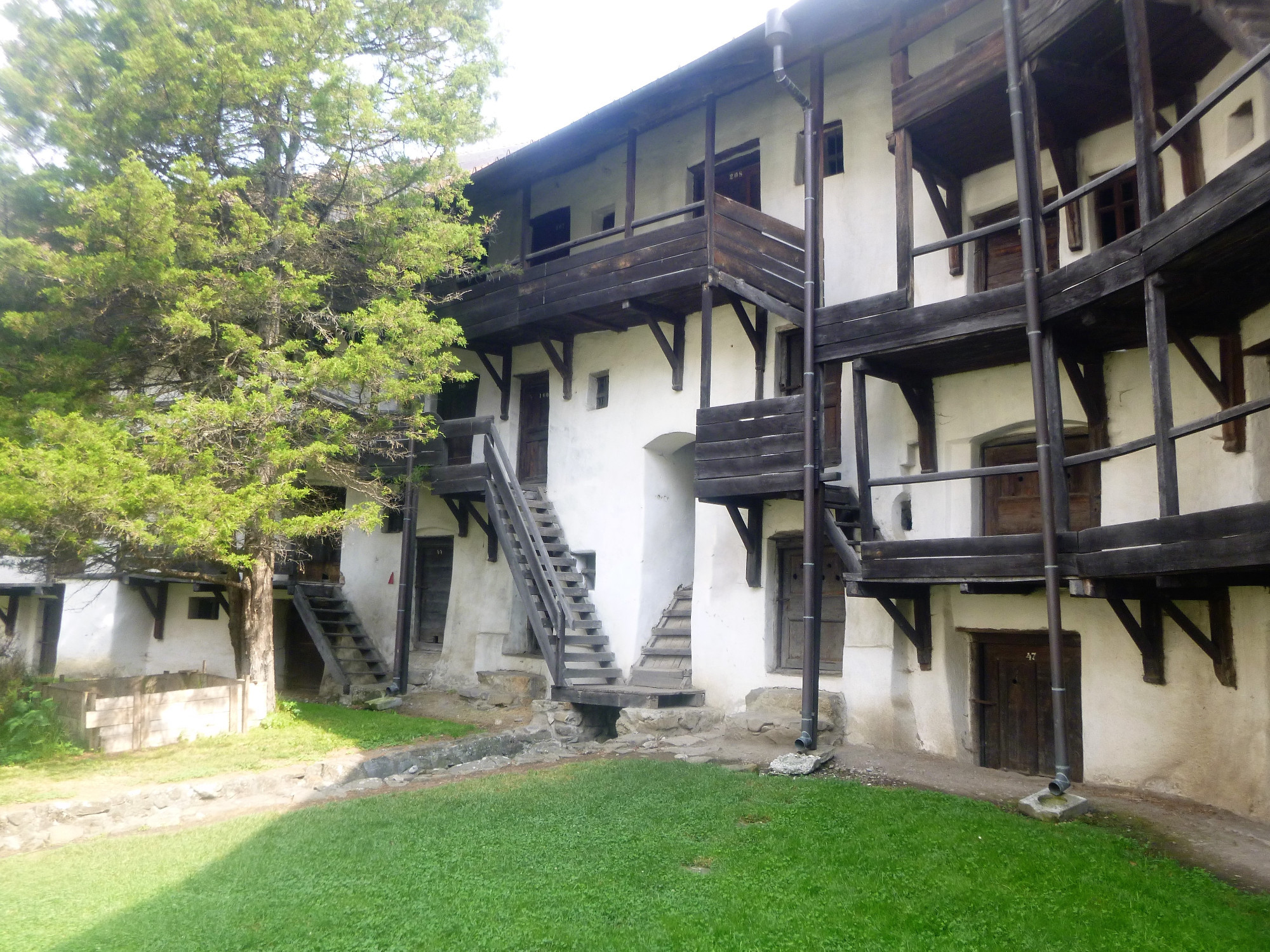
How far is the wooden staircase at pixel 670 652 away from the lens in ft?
41.7

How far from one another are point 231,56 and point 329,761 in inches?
320

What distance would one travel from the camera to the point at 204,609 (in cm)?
1944

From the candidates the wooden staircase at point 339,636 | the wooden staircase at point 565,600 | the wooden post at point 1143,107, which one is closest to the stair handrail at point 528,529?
the wooden staircase at point 565,600

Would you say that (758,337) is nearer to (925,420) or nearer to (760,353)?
(760,353)

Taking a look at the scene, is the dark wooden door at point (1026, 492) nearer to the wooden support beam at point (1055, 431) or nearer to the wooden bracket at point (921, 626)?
the wooden bracket at point (921, 626)

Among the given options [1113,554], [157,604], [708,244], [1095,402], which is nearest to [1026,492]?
[1095,402]

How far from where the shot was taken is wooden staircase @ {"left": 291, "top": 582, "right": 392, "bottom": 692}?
1573 centimetres

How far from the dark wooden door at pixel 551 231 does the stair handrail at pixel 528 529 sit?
3337 mm

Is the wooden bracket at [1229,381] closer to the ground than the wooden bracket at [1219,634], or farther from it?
farther from it

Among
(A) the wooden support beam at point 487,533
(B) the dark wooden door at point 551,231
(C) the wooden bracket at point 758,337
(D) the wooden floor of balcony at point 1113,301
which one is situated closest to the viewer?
(D) the wooden floor of balcony at point 1113,301

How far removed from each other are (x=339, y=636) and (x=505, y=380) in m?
5.34

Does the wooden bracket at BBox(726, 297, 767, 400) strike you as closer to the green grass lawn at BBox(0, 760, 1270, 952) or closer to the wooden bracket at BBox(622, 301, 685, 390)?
the wooden bracket at BBox(622, 301, 685, 390)

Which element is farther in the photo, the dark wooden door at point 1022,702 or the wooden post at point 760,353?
the wooden post at point 760,353

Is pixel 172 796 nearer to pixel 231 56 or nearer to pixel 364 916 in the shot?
pixel 364 916
